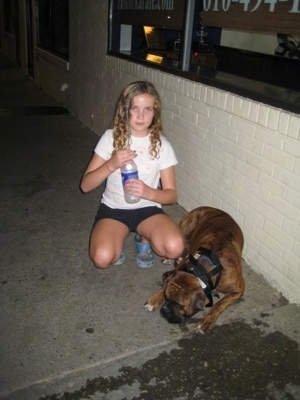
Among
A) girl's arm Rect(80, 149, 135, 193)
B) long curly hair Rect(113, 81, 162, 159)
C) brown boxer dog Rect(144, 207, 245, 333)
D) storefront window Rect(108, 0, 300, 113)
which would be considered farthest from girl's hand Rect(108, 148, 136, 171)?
storefront window Rect(108, 0, 300, 113)

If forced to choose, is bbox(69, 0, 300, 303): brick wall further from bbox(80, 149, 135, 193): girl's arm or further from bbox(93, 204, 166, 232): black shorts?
bbox(80, 149, 135, 193): girl's arm

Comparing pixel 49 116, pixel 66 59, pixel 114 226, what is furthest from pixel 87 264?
pixel 66 59

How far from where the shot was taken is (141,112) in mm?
2883

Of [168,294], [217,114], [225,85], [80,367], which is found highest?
[225,85]

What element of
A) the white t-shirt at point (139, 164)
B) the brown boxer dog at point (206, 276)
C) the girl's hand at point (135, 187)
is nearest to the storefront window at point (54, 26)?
the white t-shirt at point (139, 164)

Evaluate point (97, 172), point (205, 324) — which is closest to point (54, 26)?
point (97, 172)

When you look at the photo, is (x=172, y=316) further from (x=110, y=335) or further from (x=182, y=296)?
(x=110, y=335)

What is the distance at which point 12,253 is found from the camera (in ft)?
11.2

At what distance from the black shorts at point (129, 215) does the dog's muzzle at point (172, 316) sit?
88 centimetres

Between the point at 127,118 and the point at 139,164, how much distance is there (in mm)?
399

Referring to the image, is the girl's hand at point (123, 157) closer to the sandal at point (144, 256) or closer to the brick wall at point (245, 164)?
the sandal at point (144, 256)

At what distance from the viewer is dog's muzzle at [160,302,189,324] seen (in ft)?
8.08

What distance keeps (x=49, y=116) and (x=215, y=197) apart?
19.0 feet

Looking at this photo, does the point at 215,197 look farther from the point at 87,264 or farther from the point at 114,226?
the point at 87,264
